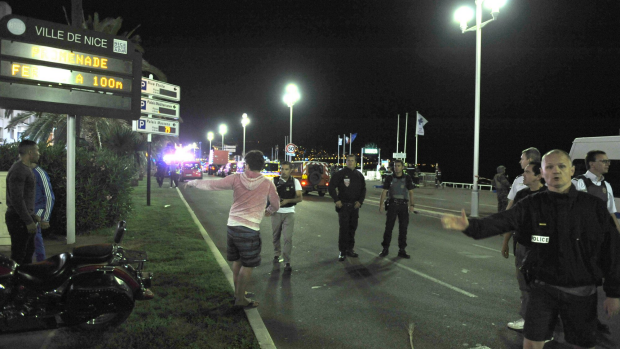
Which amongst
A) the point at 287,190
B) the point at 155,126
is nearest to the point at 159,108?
the point at 155,126

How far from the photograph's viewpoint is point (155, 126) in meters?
14.9

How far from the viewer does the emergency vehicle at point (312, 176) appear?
2302 centimetres

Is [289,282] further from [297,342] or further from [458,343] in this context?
[458,343]

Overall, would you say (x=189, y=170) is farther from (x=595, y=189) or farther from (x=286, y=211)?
(x=595, y=189)

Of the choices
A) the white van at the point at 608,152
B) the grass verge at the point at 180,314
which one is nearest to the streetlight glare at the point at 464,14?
the white van at the point at 608,152

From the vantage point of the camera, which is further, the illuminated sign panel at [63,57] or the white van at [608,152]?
the white van at [608,152]

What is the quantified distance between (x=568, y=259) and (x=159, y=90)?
45.7 ft

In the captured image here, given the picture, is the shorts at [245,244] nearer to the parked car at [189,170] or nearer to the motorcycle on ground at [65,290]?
the motorcycle on ground at [65,290]

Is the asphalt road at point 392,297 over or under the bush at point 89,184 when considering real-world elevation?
under

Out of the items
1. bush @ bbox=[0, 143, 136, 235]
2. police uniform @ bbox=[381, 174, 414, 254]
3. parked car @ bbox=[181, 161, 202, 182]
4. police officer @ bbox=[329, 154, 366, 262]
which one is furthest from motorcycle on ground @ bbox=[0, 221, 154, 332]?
parked car @ bbox=[181, 161, 202, 182]

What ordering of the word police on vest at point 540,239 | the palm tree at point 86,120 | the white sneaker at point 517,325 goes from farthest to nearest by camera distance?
the palm tree at point 86,120 → the white sneaker at point 517,325 → the word police on vest at point 540,239

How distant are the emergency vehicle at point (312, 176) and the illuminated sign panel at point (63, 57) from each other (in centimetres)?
1460

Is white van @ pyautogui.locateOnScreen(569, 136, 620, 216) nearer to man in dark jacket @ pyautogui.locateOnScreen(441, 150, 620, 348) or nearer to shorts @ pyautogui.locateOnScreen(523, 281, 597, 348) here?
man in dark jacket @ pyautogui.locateOnScreen(441, 150, 620, 348)

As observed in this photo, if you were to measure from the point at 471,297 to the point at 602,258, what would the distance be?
321 centimetres
